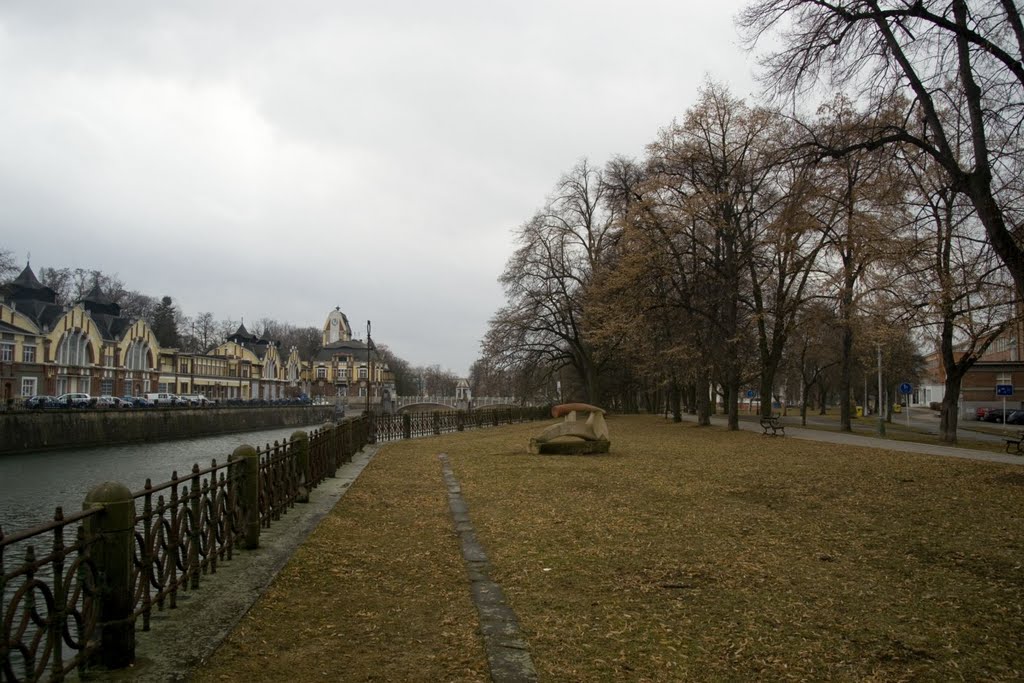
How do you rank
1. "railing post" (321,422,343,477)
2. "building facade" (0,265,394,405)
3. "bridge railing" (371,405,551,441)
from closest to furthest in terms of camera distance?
"railing post" (321,422,343,477) → "bridge railing" (371,405,551,441) → "building facade" (0,265,394,405)

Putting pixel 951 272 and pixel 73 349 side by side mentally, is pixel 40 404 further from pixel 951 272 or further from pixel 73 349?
pixel 951 272

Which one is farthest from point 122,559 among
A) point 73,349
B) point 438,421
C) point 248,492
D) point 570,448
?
point 73,349

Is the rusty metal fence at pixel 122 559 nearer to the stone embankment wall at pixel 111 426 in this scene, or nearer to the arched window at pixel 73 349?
the stone embankment wall at pixel 111 426

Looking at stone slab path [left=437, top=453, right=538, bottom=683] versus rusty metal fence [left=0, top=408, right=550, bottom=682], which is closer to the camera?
rusty metal fence [left=0, top=408, right=550, bottom=682]

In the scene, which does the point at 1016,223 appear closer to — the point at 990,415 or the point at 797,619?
the point at 797,619

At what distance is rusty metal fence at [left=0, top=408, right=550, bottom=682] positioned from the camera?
3.56m

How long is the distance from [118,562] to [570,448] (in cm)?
1594

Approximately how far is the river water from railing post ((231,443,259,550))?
7.06 metres

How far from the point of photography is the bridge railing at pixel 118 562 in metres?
3.54

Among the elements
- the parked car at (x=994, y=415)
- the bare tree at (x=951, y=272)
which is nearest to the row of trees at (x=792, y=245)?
the bare tree at (x=951, y=272)

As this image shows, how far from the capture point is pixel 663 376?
35.7 m

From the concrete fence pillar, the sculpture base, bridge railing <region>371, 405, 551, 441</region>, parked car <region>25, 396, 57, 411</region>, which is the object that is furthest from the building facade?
the concrete fence pillar

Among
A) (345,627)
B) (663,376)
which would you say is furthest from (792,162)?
(663,376)

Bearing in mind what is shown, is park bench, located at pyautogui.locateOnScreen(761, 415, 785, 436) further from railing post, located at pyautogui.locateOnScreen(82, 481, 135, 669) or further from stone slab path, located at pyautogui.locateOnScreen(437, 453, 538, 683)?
railing post, located at pyautogui.locateOnScreen(82, 481, 135, 669)
